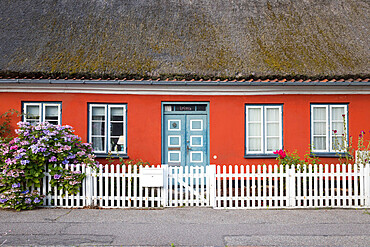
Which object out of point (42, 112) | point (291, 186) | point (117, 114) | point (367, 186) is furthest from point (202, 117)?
point (42, 112)

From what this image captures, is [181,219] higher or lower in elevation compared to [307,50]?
lower

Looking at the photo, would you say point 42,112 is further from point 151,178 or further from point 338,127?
point 338,127

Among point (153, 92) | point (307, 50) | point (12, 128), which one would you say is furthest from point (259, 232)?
point (12, 128)

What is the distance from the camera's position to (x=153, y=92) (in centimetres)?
912

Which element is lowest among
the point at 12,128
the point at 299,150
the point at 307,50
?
the point at 299,150

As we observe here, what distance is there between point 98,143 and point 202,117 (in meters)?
3.11

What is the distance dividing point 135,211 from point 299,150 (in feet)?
16.8

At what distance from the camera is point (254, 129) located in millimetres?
9344

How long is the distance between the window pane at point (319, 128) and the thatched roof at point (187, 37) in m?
1.48

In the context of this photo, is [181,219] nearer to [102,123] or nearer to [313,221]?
[313,221]

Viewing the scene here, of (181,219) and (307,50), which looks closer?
(181,219)

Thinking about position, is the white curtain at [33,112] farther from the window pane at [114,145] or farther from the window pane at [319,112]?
the window pane at [319,112]

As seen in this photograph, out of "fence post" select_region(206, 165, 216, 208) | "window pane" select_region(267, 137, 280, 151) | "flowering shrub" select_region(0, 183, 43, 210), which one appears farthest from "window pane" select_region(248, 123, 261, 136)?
"flowering shrub" select_region(0, 183, 43, 210)

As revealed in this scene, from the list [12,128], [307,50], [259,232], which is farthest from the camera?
[307,50]
